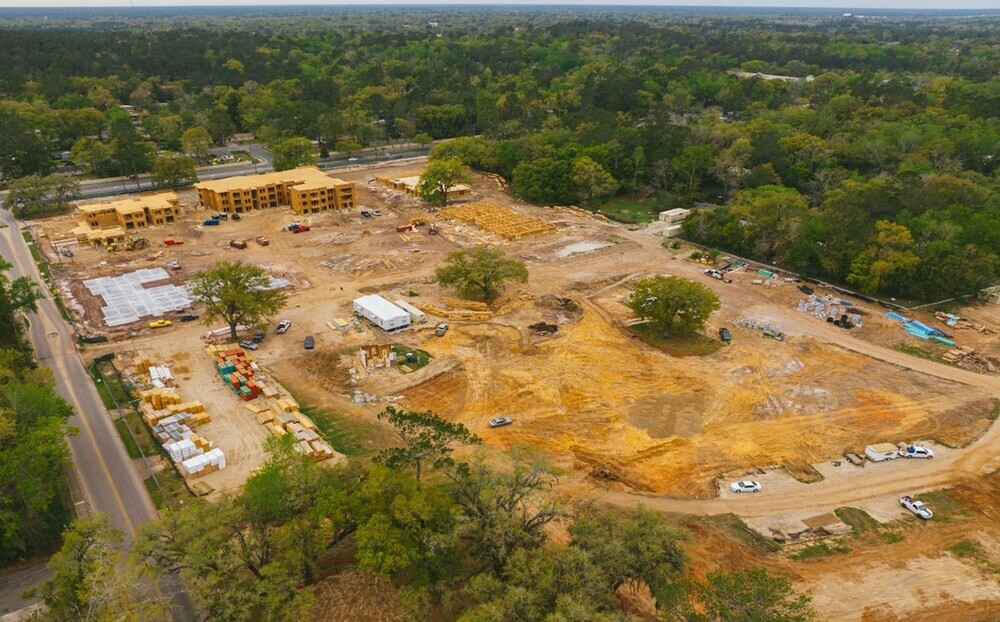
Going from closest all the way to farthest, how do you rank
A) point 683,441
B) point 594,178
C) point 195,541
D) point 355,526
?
point 195,541 → point 355,526 → point 683,441 → point 594,178

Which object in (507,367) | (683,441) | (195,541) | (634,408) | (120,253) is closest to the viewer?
(195,541)

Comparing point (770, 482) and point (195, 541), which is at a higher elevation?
point (195, 541)

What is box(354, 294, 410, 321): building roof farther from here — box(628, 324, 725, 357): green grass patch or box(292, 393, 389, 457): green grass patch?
box(628, 324, 725, 357): green grass patch

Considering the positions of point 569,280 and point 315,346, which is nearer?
point 315,346

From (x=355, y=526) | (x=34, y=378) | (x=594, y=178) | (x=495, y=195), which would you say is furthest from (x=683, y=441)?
(x=495, y=195)

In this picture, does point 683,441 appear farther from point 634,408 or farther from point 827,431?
point 827,431

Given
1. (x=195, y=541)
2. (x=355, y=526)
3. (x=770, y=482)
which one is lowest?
(x=770, y=482)

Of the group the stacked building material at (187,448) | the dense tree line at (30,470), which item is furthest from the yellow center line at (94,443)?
the stacked building material at (187,448)
